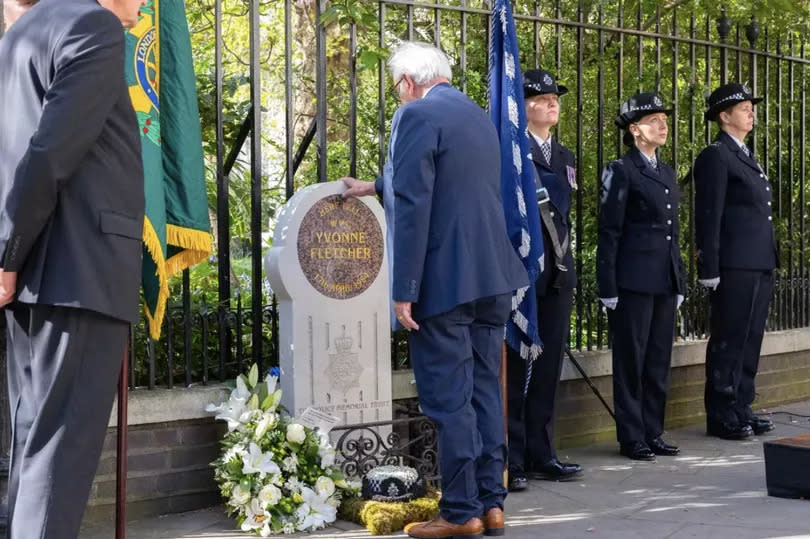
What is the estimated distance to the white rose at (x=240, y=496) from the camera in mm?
5426

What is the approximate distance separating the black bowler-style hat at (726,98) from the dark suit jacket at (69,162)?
4.88m

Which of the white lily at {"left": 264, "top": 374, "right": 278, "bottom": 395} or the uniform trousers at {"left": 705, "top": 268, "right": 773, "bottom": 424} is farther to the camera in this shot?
the uniform trousers at {"left": 705, "top": 268, "right": 773, "bottom": 424}

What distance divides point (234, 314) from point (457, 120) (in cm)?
169

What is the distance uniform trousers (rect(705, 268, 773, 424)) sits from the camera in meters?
7.82

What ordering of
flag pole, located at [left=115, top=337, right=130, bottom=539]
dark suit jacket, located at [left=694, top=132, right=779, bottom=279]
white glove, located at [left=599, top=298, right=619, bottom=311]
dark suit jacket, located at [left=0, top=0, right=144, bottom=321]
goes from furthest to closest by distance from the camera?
1. dark suit jacket, located at [left=694, top=132, right=779, bottom=279]
2. white glove, located at [left=599, top=298, right=619, bottom=311]
3. flag pole, located at [left=115, top=337, right=130, bottom=539]
4. dark suit jacket, located at [left=0, top=0, right=144, bottom=321]

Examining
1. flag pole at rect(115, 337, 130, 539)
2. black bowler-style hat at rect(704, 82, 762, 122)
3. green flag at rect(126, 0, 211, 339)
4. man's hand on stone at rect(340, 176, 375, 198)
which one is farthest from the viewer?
black bowler-style hat at rect(704, 82, 762, 122)

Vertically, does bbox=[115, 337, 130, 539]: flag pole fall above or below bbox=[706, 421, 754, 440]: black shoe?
above

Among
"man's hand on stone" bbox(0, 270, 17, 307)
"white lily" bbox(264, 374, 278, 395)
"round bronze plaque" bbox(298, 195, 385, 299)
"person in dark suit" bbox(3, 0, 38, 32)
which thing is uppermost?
"person in dark suit" bbox(3, 0, 38, 32)

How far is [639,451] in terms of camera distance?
7.14 m

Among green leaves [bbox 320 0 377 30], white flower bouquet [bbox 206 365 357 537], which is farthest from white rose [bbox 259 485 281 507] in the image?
green leaves [bbox 320 0 377 30]

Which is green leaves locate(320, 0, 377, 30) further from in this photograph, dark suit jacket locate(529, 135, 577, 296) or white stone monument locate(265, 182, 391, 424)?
dark suit jacket locate(529, 135, 577, 296)

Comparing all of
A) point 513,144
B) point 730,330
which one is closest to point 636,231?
point 730,330

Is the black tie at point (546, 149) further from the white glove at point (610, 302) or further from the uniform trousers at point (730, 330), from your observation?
the uniform trousers at point (730, 330)

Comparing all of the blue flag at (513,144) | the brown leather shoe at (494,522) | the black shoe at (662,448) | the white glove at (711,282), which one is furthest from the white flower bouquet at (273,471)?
the white glove at (711,282)
